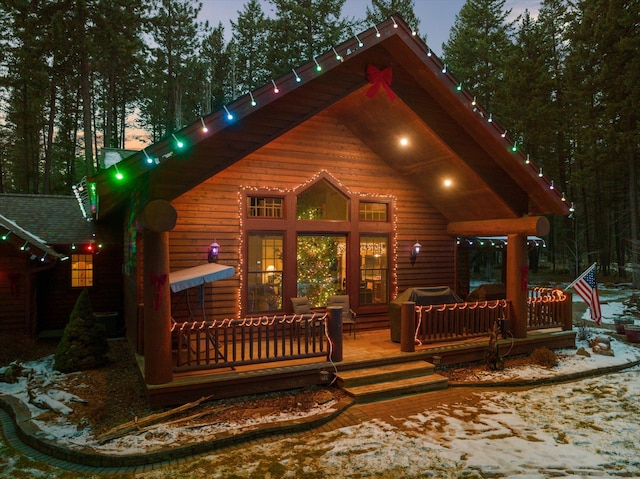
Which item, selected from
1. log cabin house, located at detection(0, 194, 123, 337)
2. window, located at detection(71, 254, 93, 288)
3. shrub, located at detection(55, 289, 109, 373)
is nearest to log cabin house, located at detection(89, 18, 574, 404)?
shrub, located at detection(55, 289, 109, 373)

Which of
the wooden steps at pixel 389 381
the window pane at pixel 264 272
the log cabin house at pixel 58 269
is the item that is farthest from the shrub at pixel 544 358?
the log cabin house at pixel 58 269

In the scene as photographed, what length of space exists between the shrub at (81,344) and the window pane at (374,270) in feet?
19.5

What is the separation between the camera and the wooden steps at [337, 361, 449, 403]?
679 centimetres

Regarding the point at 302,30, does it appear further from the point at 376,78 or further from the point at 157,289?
the point at 157,289

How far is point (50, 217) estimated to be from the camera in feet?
44.8

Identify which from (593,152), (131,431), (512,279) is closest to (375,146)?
(512,279)

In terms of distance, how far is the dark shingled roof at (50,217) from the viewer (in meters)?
12.5

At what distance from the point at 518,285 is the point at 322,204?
4843 mm

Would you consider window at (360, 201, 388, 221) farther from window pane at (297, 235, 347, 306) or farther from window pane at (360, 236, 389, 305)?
window pane at (297, 235, 347, 306)

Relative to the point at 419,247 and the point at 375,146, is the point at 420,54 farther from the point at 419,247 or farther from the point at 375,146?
the point at 419,247

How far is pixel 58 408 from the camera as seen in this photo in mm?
6094

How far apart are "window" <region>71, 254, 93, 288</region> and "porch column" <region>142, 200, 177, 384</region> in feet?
26.9

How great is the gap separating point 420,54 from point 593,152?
73.8ft

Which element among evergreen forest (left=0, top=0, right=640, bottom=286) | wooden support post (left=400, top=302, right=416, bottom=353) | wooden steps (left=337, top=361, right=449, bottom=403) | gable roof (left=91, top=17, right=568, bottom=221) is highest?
evergreen forest (left=0, top=0, right=640, bottom=286)
